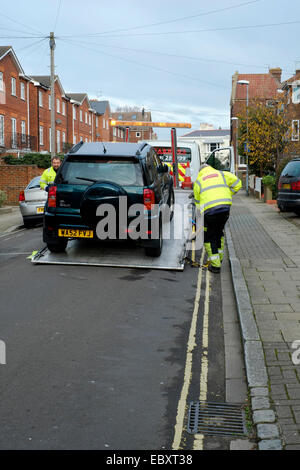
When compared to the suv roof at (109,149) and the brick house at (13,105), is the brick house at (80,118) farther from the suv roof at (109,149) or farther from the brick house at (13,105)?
the suv roof at (109,149)

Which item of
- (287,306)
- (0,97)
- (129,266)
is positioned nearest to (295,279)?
(287,306)

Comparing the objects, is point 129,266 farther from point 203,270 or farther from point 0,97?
point 0,97

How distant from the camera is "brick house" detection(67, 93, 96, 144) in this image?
56.1m

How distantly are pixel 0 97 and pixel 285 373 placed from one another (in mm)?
35929

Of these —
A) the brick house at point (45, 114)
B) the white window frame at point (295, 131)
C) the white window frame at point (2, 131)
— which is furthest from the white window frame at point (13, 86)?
the white window frame at point (295, 131)

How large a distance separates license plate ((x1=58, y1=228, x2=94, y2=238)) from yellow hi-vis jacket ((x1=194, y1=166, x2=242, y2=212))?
1865 millimetres

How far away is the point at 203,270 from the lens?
9156mm

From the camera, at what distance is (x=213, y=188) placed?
28.5ft

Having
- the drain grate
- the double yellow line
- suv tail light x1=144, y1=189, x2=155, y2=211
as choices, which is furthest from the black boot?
the drain grate

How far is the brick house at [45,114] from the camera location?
44.8 m

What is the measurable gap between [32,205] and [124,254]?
617 cm

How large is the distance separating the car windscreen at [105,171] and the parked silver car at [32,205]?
6080mm

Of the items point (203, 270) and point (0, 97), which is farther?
point (0, 97)

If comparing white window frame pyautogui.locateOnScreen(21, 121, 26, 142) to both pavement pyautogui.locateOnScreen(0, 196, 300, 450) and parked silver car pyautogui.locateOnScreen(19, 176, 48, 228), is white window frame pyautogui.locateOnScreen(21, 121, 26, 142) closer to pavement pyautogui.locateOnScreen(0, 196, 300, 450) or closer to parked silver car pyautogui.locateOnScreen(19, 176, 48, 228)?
parked silver car pyautogui.locateOnScreen(19, 176, 48, 228)
